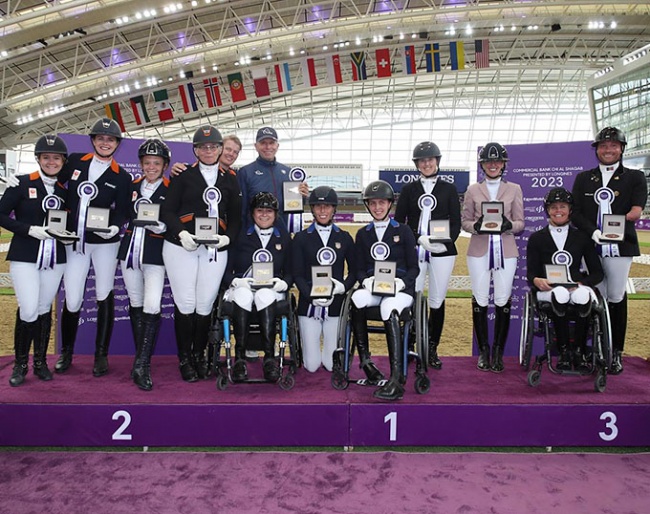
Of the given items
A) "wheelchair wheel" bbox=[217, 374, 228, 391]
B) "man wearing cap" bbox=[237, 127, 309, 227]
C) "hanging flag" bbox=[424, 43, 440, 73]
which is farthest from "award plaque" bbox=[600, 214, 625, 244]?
"hanging flag" bbox=[424, 43, 440, 73]

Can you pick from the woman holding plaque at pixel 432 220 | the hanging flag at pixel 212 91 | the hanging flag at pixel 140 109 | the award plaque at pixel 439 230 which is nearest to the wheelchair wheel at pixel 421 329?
the woman holding plaque at pixel 432 220

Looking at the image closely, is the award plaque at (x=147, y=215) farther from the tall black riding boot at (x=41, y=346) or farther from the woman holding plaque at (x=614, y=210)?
the woman holding plaque at (x=614, y=210)

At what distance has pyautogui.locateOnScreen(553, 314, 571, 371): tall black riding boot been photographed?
3297mm

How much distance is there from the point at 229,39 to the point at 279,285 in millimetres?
15648

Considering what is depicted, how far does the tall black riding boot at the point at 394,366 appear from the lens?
2.85 m

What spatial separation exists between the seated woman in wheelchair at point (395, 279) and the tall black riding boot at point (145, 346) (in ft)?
4.42

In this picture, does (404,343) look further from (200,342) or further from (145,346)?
(145,346)

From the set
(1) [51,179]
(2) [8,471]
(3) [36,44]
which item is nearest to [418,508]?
(2) [8,471]

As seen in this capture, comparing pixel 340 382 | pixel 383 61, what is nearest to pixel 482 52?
pixel 383 61

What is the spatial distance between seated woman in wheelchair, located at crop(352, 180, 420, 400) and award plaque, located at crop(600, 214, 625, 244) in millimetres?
1321

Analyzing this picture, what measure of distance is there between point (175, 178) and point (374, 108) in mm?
27989

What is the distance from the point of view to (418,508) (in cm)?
216

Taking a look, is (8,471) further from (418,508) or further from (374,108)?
(374,108)

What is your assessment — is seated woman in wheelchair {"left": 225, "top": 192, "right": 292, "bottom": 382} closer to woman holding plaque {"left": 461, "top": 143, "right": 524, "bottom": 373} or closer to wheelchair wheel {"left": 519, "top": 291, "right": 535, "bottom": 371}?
woman holding plaque {"left": 461, "top": 143, "right": 524, "bottom": 373}
